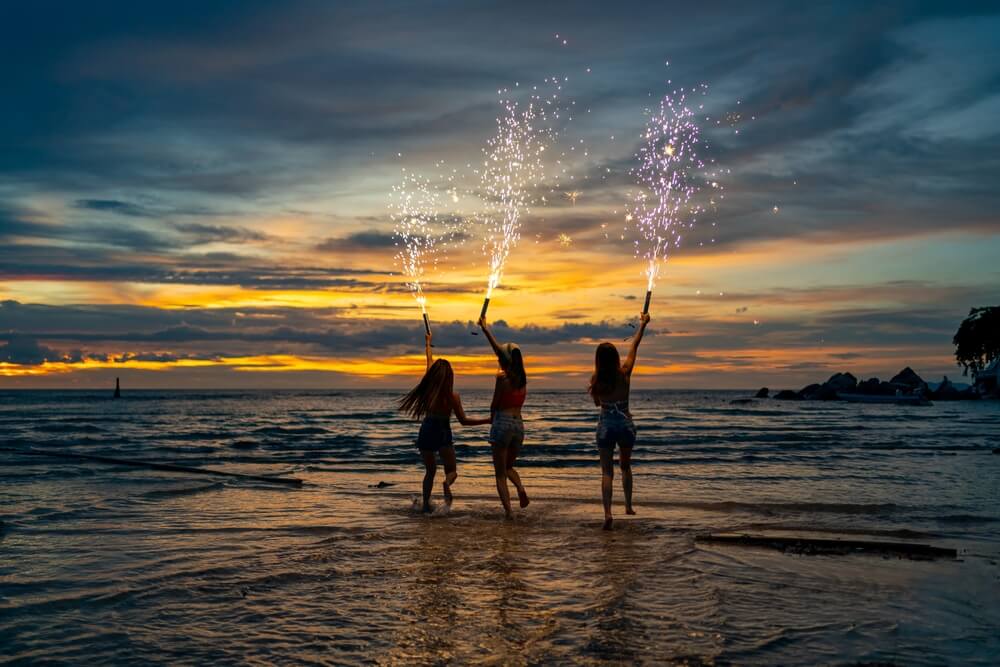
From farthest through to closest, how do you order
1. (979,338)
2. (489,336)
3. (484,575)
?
1. (979,338)
2. (489,336)
3. (484,575)

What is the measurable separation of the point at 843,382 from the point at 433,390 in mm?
113795

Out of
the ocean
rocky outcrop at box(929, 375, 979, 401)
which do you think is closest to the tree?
rocky outcrop at box(929, 375, 979, 401)

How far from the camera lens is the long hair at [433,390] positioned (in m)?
12.3

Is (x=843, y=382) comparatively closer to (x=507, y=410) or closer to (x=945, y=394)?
(x=945, y=394)

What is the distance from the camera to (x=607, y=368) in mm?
11461

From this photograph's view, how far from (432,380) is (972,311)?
103 m

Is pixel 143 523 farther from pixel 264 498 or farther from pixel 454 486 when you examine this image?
pixel 454 486

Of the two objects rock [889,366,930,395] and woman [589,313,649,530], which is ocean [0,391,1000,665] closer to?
woman [589,313,649,530]

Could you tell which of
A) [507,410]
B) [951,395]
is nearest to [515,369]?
[507,410]

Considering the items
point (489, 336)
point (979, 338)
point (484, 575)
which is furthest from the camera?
point (979, 338)

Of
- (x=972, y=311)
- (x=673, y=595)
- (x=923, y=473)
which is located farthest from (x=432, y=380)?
(x=972, y=311)

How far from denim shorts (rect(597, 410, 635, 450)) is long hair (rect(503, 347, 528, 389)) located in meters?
1.34

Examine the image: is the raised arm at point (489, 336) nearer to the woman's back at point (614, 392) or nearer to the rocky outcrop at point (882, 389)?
the woman's back at point (614, 392)

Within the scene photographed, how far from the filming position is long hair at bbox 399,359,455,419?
12328 mm
